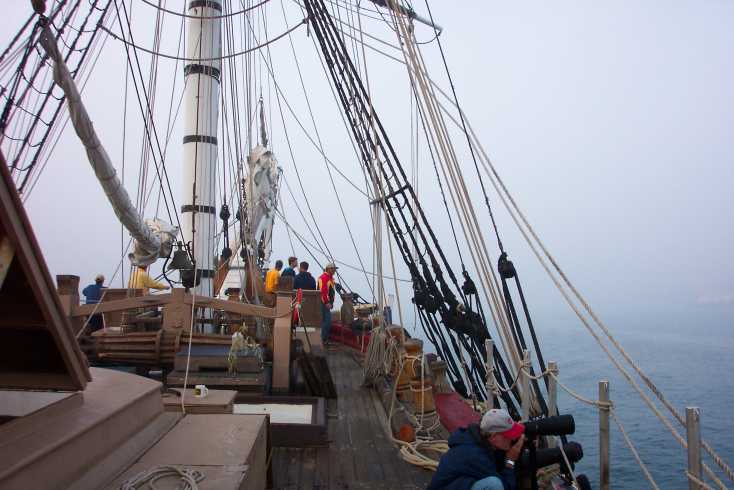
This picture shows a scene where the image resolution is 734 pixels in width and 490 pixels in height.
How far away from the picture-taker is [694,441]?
87.0 inches

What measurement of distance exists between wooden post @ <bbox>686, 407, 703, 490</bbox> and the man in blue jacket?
0.70m

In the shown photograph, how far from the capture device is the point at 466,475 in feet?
8.20

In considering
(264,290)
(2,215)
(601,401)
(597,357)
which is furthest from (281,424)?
(597,357)

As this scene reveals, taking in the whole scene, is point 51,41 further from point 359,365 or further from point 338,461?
point 359,365

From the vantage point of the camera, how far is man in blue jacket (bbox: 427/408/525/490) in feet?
8.21

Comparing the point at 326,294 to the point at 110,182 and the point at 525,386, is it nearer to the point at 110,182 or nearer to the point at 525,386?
the point at 110,182

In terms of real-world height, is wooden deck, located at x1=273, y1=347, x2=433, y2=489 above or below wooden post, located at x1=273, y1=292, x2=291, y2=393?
below

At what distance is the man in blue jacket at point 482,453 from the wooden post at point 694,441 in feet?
2.29

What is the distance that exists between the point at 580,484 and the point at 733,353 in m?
49.0

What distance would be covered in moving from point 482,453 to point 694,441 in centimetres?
87

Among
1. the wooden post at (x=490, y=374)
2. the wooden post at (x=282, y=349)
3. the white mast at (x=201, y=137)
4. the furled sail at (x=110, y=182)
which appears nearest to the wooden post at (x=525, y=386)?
the wooden post at (x=490, y=374)

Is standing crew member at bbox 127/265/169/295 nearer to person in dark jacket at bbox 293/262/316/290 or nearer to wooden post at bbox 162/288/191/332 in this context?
person in dark jacket at bbox 293/262/316/290

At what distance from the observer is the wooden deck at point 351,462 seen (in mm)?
3982

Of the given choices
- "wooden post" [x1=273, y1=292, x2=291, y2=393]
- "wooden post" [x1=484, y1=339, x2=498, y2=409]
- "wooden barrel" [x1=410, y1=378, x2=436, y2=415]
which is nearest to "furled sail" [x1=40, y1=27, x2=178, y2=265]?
"wooden post" [x1=273, y1=292, x2=291, y2=393]
